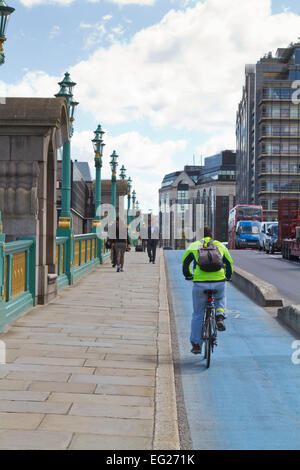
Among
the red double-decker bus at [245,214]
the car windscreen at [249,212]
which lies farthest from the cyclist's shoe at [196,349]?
the car windscreen at [249,212]

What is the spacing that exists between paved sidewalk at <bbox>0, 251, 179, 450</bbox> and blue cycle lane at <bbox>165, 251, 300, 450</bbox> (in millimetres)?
259

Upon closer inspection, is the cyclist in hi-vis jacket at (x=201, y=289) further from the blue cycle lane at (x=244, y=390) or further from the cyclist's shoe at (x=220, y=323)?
the blue cycle lane at (x=244, y=390)

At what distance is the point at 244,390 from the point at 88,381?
1.48 metres

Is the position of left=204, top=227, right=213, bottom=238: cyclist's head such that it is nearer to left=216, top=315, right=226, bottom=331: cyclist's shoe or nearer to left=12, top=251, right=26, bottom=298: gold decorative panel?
left=216, top=315, right=226, bottom=331: cyclist's shoe

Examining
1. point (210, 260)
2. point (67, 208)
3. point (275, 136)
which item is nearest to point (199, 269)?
point (210, 260)

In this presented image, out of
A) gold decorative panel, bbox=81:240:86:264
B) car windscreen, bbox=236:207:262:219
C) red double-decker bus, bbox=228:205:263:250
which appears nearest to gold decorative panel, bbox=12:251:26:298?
gold decorative panel, bbox=81:240:86:264

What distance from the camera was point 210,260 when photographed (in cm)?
715

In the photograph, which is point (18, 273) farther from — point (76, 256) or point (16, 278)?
point (76, 256)

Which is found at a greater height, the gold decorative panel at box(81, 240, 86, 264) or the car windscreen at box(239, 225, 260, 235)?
the car windscreen at box(239, 225, 260, 235)

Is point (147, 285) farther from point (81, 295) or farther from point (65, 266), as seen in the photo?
point (81, 295)

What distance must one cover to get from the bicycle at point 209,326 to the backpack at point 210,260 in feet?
0.87

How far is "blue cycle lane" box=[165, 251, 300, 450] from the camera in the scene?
460 cm

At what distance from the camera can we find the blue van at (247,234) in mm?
→ 49344
